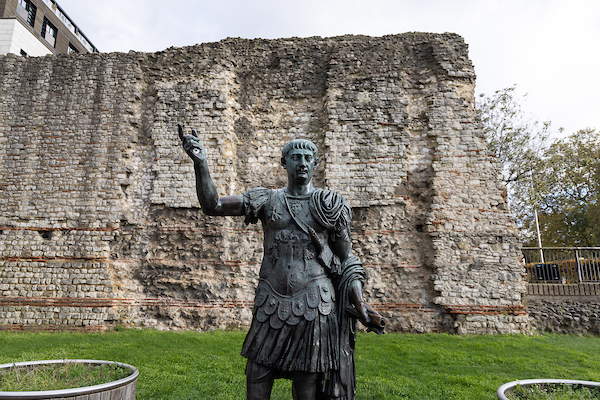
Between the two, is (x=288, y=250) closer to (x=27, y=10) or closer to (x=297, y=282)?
(x=297, y=282)

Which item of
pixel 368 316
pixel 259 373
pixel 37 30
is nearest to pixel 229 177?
pixel 259 373

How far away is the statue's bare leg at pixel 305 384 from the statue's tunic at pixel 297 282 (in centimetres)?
8

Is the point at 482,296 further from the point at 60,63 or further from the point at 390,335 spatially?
the point at 60,63

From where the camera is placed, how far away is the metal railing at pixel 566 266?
11.0 m

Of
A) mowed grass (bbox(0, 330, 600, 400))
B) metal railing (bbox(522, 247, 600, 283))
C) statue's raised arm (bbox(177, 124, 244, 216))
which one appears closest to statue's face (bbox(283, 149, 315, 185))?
statue's raised arm (bbox(177, 124, 244, 216))

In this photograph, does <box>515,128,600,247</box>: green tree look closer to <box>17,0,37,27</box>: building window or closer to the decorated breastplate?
the decorated breastplate

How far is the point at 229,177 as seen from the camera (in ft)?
31.7

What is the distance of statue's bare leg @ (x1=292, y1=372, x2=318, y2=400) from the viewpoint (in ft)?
7.52

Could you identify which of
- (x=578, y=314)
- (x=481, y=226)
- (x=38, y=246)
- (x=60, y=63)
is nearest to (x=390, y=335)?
(x=481, y=226)

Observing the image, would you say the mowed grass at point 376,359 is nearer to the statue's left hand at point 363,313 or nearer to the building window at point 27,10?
the statue's left hand at point 363,313

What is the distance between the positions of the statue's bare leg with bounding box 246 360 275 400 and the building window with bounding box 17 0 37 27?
25.1 metres

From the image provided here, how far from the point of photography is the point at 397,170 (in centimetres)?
969

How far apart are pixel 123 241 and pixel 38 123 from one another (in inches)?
168

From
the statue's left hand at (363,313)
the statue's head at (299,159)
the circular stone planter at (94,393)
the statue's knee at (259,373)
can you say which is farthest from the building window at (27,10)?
the statue's left hand at (363,313)
